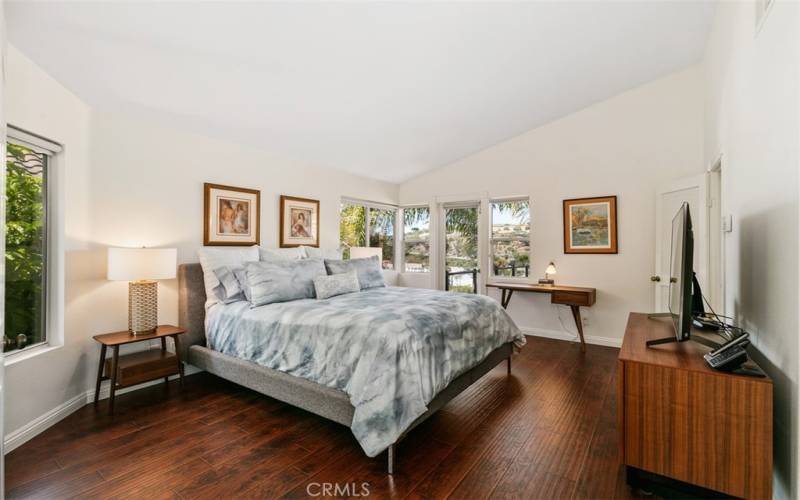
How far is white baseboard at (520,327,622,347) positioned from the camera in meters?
4.42

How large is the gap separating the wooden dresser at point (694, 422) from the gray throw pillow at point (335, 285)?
2.41 m

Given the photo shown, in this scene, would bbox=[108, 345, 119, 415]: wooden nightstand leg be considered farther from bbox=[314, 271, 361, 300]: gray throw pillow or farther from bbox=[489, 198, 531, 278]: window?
bbox=[489, 198, 531, 278]: window

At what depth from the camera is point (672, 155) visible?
159 inches

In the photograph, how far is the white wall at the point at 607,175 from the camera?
4.04 metres

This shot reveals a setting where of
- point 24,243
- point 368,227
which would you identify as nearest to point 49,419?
point 24,243

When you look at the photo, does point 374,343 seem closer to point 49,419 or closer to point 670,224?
point 49,419

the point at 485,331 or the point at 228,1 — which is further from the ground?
the point at 228,1

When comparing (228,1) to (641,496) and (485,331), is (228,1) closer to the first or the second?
(485,331)

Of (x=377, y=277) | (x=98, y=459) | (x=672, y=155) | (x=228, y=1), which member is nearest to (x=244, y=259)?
(x=377, y=277)

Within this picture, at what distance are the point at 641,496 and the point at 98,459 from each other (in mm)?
2873

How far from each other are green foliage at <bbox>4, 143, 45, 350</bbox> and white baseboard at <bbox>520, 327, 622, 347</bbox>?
4984 mm

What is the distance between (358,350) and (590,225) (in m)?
3.69

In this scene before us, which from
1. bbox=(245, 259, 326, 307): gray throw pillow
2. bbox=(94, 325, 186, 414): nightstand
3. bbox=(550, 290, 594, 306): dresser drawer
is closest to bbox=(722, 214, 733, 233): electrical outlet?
bbox=(550, 290, 594, 306): dresser drawer

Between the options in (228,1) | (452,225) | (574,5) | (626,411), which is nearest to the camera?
(626,411)
